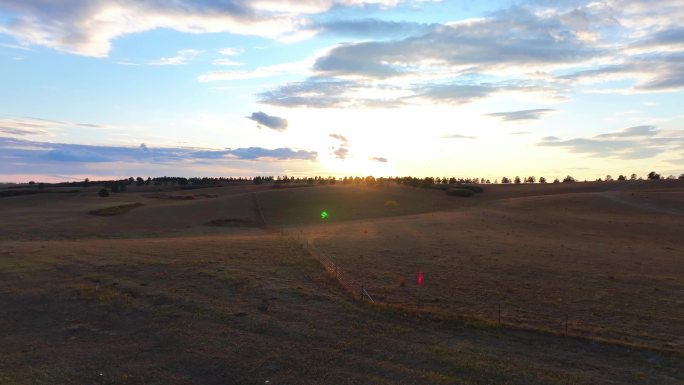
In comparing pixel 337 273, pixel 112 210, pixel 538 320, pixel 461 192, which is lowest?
pixel 538 320

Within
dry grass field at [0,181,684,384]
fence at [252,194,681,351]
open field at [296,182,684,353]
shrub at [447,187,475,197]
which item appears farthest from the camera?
shrub at [447,187,475,197]

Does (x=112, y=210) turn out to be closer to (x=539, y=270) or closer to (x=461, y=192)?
(x=539, y=270)

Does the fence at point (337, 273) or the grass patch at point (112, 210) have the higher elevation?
the grass patch at point (112, 210)

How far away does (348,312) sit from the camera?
1577cm

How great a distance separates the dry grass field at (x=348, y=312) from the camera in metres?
11.4

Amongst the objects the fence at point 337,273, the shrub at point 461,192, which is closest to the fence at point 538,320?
the fence at point 337,273

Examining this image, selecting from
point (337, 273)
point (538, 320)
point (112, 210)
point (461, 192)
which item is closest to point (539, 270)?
point (538, 320)

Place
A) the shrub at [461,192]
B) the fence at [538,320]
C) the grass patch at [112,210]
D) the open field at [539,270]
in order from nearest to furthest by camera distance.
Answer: the fence at [538,320] → the open field at [539,270] → the grass patch at [112,210] → the shrub at [461,192]

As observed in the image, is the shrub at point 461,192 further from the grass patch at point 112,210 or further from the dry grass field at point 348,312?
the grass patch at point 112,210

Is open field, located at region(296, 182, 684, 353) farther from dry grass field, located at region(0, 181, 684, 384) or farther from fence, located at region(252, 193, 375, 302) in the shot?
fence, located at region(252, 193, 375, 302)

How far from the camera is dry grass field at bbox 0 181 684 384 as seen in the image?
11.4m

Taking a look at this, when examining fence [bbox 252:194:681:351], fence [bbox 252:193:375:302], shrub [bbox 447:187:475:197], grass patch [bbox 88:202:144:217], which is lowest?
fence [bbox 252:194:681:351]

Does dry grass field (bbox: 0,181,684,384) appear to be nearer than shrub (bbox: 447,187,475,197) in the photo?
Yes

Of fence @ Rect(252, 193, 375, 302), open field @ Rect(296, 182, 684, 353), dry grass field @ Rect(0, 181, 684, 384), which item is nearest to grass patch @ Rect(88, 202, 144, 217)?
dry grass field @ Rect(0, 181, 684, 384)
